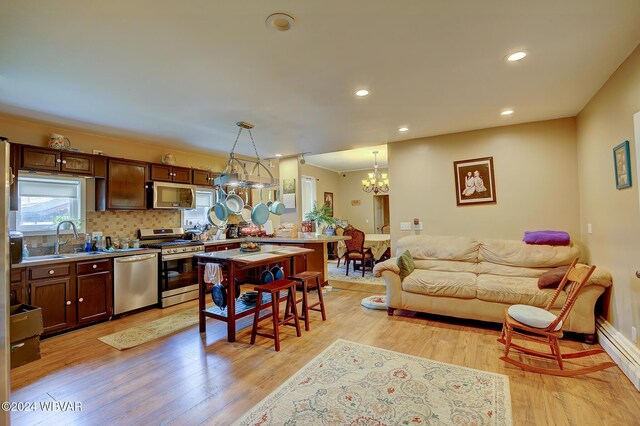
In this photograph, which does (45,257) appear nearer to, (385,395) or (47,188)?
(47,188)

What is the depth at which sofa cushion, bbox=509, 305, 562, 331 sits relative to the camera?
8.30 feet

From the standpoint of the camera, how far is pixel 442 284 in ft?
11.7

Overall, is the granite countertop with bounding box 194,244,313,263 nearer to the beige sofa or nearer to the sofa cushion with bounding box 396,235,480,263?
the beige sofa

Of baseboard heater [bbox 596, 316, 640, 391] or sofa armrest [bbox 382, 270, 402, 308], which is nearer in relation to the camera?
baseboard heater [bbox 596, 316, 640, 391]

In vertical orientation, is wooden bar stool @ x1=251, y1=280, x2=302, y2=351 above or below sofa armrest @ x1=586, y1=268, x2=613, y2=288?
below

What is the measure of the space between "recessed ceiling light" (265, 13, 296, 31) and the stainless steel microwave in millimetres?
3558

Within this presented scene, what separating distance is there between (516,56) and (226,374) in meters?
3.47

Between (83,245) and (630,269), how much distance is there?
5993 millimetres

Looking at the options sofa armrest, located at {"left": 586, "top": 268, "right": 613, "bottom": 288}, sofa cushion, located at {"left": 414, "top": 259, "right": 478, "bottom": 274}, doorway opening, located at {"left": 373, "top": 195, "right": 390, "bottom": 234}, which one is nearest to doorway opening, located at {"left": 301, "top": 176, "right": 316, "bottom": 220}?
doorway opening, located at {"left": 373, "top": 195, "right": 390, "bottom": 234}

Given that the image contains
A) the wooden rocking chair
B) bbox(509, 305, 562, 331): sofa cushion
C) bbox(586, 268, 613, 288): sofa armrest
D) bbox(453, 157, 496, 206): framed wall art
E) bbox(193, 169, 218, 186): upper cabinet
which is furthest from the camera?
bbox(193, 169, 218, 186): upper cabinet

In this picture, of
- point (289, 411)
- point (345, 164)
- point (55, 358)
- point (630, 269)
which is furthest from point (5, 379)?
point (345, 164)

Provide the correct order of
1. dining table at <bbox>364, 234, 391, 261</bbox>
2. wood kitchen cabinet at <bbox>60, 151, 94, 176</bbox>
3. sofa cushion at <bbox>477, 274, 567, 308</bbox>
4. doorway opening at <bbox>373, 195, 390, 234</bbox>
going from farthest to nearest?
doorway opening at <bbox>373, 195, 390, 234</bbox>, dining table at <bbox>364, 234, 391, 261</bbox>, wood kitchen cabinet at <bbox>60, 151, 94, 176</bbox>, sofa cushion at <bbox>477, 274, 567, 308</bbox>

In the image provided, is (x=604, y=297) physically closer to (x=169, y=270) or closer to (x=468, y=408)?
(x=468, y=408)

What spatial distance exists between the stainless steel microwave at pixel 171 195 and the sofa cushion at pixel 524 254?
4602 mm
